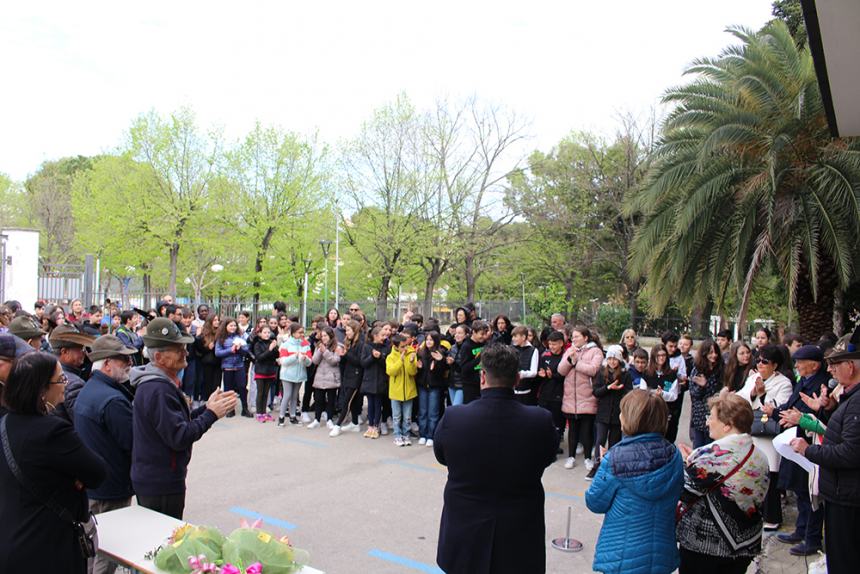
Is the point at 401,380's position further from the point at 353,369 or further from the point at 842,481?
the point at 842,481

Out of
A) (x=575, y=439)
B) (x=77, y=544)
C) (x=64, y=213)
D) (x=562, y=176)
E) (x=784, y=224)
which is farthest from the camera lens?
(x=64, y=213)

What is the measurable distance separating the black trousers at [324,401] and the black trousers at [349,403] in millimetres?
209

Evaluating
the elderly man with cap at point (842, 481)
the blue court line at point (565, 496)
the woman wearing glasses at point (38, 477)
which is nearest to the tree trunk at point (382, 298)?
the blue court line at point (565, 496)

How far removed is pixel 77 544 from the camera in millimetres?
3184

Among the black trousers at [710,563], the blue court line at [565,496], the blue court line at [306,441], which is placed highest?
the black trousers at [710,563]

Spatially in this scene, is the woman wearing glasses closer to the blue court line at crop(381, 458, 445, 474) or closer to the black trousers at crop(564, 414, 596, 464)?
the blue court line at crop(381, 458, 445, 474)

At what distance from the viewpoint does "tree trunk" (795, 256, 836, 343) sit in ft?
39.1

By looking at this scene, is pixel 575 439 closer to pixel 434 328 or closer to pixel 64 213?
pixel 434 328

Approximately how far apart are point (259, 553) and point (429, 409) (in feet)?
22.2

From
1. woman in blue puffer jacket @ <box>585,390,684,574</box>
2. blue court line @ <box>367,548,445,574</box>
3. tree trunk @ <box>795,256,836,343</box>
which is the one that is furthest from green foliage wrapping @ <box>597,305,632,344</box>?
woman in blue puffer jacket @ <box>585,390,684,574</box>

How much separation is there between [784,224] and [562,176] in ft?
62.5

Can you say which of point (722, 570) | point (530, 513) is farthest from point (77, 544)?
point (722, 570)

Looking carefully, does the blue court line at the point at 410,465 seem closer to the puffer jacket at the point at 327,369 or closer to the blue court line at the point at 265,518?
the puffer jacket at the point at 327,369

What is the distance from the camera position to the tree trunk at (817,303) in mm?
11923
